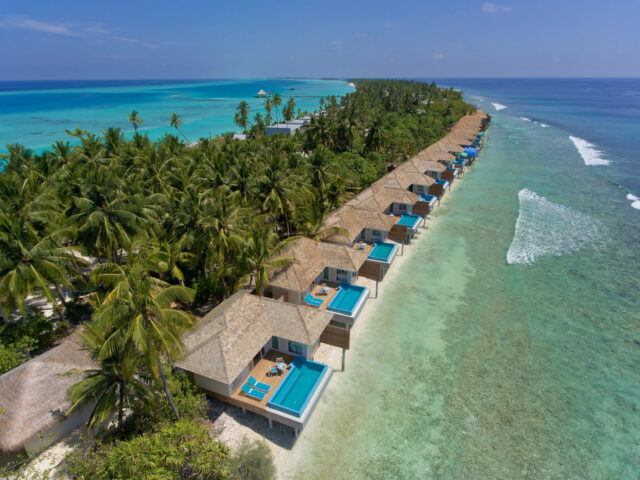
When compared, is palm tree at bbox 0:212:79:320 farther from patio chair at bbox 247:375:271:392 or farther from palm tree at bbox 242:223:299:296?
patio chair at bbox 247:375:271:392

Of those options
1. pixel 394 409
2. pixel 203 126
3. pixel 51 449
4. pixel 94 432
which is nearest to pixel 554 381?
pixel 394 409

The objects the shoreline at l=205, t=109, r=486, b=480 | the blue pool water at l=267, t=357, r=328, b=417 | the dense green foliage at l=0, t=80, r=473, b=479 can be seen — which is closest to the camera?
the dense green foliage at l=0, t=80, r=473, b=479

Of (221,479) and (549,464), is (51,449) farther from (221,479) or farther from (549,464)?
(549,464)

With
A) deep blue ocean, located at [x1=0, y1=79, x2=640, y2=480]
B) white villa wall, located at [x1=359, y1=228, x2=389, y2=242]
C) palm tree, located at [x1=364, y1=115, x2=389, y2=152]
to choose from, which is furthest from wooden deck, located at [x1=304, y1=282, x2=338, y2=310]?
palm tree, located at [x1=364, y1=115, x2=389, y2=152]

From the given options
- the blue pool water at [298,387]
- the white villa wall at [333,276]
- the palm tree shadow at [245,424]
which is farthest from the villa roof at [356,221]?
the palm tree shadow at [245,424]

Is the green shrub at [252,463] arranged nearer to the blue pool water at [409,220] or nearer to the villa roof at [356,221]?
the villa roof at [356,221]
